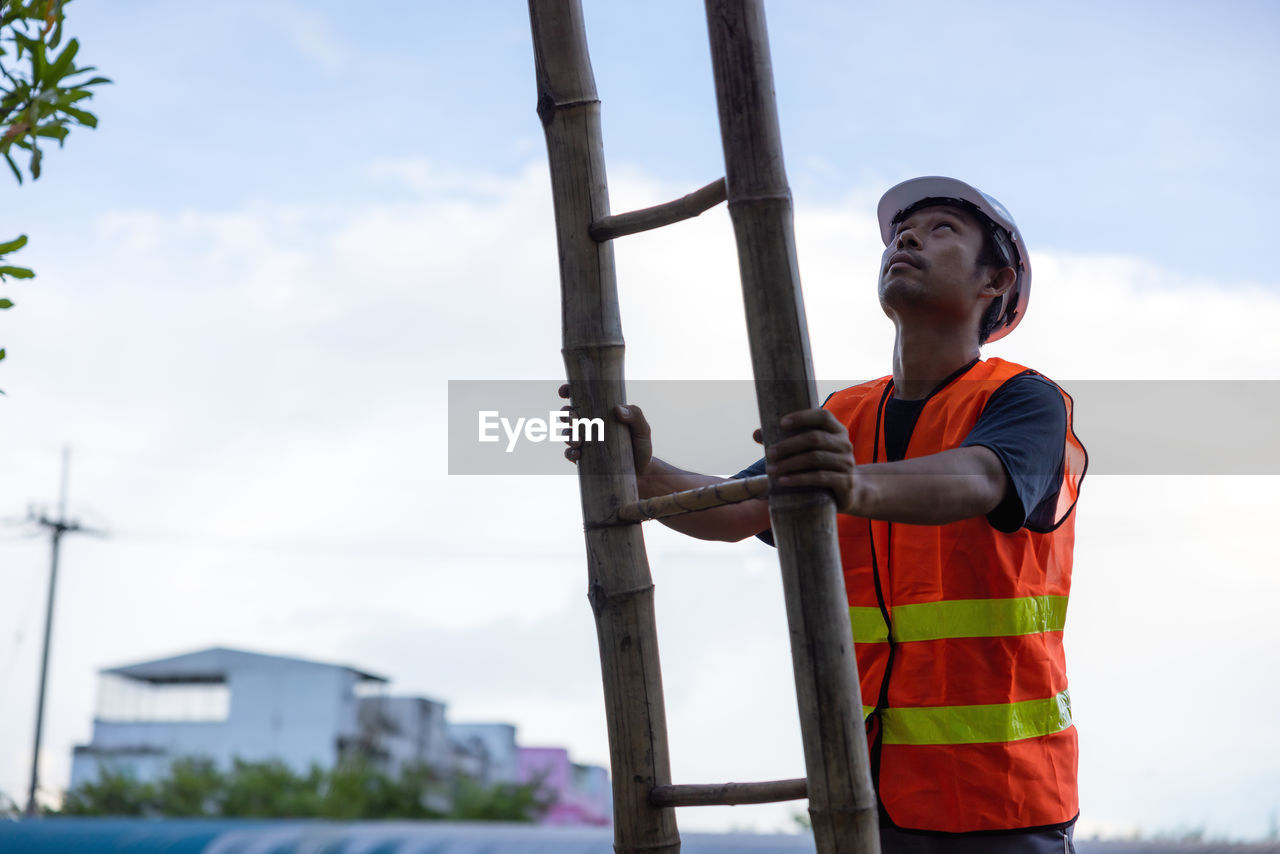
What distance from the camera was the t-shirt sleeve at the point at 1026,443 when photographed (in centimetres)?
243

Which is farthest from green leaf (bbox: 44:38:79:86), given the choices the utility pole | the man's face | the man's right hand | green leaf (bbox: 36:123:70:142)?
the utility pole

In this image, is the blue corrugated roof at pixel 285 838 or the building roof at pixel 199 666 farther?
the building roof at pixel 199 666

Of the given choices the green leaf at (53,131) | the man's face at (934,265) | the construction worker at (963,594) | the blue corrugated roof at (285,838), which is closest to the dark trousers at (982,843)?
the construction worker at (963,594)

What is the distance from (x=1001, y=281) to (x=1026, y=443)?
30.7 inches

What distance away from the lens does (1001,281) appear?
10.3 feet

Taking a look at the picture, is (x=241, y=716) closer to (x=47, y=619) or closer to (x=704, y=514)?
(x=47, y=619)

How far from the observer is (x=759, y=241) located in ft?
7.19

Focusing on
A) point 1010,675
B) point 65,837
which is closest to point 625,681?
point 1010,675

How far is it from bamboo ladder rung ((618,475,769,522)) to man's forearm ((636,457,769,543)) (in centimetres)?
30

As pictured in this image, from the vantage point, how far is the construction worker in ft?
8.15

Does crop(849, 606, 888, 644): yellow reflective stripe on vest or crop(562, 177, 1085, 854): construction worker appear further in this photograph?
crop(849, 606, 888, 644): yellow reflective stripe on vest

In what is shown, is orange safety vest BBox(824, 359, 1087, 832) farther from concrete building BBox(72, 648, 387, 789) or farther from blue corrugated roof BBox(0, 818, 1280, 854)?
concrete building BBox(72, 648, 387, 789)

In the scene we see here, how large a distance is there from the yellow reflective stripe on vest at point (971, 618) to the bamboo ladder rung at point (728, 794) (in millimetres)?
577

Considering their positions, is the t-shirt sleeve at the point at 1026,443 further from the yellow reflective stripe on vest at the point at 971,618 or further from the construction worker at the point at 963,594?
the yellow reflective stripe on vest at the point at 971,618
